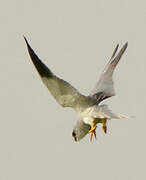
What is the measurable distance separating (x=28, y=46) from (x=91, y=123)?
1.35m

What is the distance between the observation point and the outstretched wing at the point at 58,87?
9.25m

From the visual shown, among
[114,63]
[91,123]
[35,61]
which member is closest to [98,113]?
[91,123]

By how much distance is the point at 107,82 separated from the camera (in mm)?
10664

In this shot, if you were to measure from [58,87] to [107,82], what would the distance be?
4.54ft

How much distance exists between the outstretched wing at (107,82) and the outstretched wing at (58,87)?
48 cm

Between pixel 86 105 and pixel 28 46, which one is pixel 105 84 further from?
pixel 28 46

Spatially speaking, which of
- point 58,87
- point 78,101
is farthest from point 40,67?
point 78,101

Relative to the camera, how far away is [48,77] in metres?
9.32

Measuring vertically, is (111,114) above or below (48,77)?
below

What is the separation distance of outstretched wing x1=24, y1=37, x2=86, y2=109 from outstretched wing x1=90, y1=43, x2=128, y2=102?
1.57 feet

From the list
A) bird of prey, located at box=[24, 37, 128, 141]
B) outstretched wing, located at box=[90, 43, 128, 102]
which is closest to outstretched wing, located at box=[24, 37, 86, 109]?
bird of prey, located at box=[24, 37, 128, 141]

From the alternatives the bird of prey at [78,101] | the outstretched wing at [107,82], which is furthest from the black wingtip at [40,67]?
the outstretched wing at [107,82]

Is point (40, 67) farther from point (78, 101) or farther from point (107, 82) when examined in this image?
point (107, 82)

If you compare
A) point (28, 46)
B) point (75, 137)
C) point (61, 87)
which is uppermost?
point (28, 46)
